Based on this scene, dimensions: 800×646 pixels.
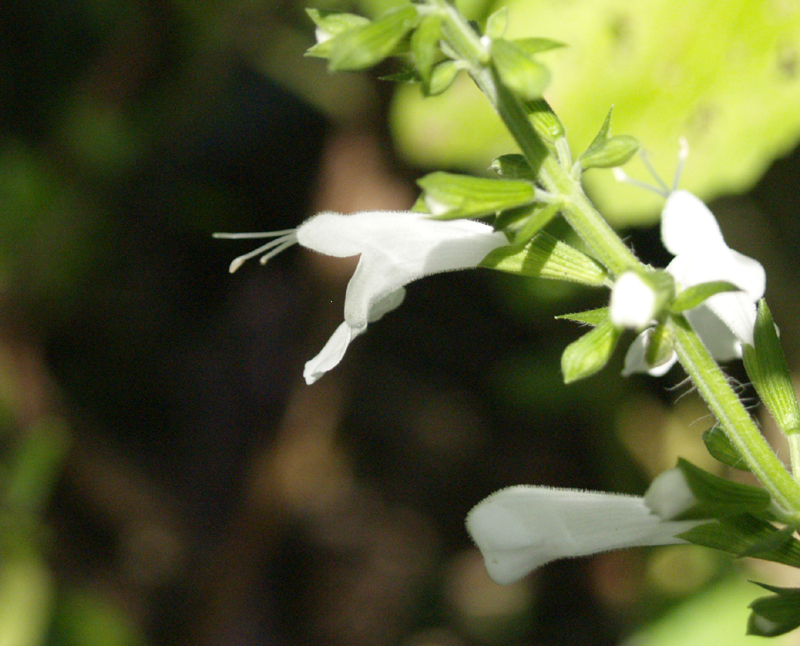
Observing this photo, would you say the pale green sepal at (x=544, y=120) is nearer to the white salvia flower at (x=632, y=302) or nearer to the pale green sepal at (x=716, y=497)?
the white salvia flower at (x=632, y=302)

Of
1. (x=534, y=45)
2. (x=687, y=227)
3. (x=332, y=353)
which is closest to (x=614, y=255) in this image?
(x=687, y=227)

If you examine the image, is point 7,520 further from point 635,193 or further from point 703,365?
point 703,365

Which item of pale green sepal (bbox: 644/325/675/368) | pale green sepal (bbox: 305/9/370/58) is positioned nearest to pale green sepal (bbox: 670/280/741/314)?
pale green sepal (bbox: 644/325/675/368)

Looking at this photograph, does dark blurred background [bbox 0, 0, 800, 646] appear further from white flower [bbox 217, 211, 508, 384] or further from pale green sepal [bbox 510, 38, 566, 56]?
pale green sepal [bbox 510, 38, 566, 56]

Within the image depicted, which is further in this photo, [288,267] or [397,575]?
[288,267]

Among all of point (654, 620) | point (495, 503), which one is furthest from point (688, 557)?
point (495, 503)

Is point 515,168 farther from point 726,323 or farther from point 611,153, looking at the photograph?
point 726,323
